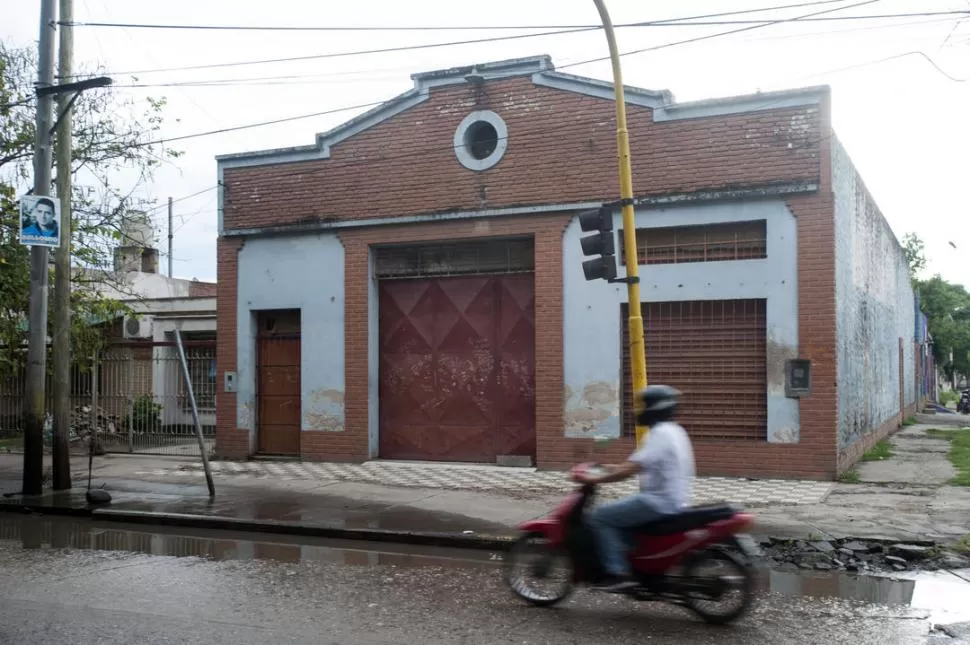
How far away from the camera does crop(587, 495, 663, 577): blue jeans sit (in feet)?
19.7

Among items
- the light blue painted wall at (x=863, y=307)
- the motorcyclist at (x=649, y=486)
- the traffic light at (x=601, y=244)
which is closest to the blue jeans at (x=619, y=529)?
the motorcyclist at (x=649, y=486)

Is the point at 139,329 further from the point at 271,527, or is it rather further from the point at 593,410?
the point at 271,527

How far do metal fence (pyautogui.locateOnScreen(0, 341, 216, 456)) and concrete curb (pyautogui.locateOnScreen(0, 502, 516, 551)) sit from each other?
18.0 feet

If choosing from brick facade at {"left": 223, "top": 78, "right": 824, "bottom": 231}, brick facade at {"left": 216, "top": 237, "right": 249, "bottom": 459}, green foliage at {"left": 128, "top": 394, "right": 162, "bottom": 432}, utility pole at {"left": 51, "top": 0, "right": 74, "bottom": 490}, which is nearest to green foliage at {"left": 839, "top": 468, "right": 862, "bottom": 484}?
brick facade at {"left": 223, "top": 78, "right": 824, "bottom": 231}

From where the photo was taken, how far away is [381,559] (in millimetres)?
8383

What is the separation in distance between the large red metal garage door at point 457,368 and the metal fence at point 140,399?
4.18 meters

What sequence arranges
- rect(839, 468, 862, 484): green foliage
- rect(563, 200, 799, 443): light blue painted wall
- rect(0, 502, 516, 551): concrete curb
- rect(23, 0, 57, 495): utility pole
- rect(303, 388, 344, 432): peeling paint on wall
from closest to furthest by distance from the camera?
1. rect(0, 502, 516, 551): concrete curb
2. rect(23, 0, 57, 495): utility pole
3. rect(839, 468, 862, 484): green foliage
4. rect(563, 200, 799, 443): light blue painted wall
5. rect(303, 388, 344, 432): peeling paint on wall

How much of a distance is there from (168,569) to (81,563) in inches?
37.2

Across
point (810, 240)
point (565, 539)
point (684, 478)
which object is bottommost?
point (565, 539)

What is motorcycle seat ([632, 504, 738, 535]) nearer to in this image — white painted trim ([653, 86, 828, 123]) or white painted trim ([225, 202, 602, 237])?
white painted trim ([225, 202, 602, 237])

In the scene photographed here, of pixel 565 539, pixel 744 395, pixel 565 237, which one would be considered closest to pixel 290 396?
pixel 565 237

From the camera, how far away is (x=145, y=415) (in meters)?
17.1

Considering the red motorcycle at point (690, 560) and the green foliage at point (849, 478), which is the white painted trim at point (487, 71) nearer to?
the green foliage at point (849, 478)

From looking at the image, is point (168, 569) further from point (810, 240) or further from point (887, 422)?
point (887, 422)
